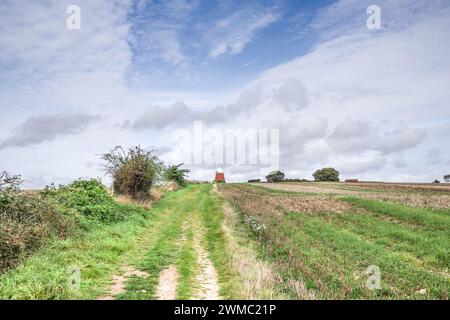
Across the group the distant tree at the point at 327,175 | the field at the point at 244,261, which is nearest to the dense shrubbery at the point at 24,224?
the field at the point at 244,261

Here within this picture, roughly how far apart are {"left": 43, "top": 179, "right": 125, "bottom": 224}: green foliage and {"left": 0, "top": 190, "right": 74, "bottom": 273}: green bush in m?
1.91

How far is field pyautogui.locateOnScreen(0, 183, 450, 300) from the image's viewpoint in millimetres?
10553

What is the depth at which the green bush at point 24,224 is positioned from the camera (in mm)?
13055

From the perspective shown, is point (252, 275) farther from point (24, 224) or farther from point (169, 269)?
point (24, 224)

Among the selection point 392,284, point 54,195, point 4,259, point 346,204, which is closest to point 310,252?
point 392,284

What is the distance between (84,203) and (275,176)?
9531 centimetres

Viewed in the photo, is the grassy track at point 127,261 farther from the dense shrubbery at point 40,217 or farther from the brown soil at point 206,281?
the dense shrubbery at point 40,217

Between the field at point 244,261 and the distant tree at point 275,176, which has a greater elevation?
the distant tree at point 275,176

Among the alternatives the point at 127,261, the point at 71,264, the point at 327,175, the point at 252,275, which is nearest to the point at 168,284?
the point at 252,275

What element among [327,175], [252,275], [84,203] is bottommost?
[252,275]

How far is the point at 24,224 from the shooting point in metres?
14.8

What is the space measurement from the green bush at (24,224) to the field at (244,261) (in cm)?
44
